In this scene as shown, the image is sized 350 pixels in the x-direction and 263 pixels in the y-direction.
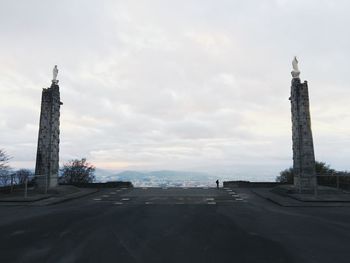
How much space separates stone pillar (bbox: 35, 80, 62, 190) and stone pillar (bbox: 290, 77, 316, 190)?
646 inches

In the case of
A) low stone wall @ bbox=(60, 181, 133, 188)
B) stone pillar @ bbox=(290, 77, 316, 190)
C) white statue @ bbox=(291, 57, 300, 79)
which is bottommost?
low stone wall @ bbox=(60, 181, 133, 188)

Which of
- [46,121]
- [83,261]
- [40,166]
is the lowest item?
[83,261]

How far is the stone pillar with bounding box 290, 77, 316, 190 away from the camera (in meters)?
24.1

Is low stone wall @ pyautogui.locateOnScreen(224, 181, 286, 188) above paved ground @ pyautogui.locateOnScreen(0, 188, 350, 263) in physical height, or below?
Result: above

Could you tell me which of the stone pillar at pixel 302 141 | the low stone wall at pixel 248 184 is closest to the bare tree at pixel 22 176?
the low stone wall at pixel 248 184

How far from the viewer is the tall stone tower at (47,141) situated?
25.7 meters

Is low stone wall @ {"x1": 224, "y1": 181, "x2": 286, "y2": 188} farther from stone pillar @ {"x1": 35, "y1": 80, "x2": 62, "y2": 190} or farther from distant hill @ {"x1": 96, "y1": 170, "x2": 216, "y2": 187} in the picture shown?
stone pillar @ {"x1": 35, "y1": 80, "x2": 62, "y2": 190}

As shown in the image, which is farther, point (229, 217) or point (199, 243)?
point (229, 217)

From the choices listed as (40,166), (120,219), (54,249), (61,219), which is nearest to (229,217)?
(120,219)

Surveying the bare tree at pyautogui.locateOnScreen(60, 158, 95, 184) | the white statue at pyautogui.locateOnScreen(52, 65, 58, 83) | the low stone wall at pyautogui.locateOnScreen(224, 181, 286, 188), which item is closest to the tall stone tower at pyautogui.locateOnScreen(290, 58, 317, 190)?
the low stone wall at pyautogui.locateOnScreen(224, 181, 286, 188)

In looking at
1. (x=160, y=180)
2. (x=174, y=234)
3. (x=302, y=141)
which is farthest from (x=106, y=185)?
(x=160, y=180)

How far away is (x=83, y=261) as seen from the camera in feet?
26.9

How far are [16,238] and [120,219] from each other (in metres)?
4.44

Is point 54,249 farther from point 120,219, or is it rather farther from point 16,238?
point 120,219
